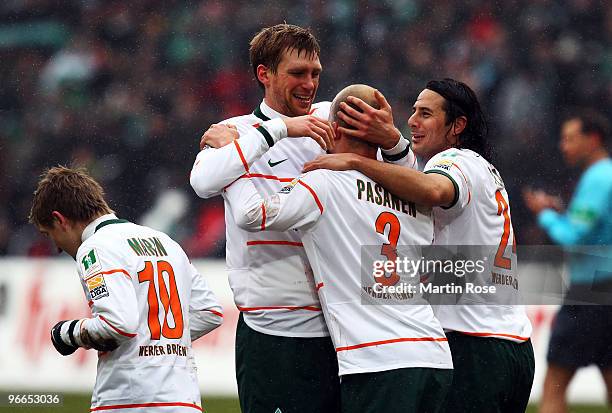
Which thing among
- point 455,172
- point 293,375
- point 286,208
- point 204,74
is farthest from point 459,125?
point 204,74

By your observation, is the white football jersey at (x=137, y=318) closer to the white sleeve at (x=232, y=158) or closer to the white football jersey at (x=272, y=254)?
the white football jersey at (x=272, y=254)

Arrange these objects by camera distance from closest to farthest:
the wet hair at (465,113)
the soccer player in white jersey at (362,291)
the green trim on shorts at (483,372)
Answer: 1. the soccer player in white jersey at (362,291)
2. the green trim on shorts at (483,372)
3. the wet hair at (465,113)

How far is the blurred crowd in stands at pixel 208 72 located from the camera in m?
11.1

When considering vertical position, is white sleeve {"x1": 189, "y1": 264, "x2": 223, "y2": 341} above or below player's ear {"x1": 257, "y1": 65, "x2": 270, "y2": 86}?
below

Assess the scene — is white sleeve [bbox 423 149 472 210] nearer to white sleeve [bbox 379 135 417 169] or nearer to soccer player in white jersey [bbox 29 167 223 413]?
white sleeve [bbox 379 135 417 169]

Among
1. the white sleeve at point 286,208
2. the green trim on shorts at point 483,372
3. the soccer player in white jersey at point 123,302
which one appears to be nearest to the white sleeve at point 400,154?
the white sleeve at point 286,208

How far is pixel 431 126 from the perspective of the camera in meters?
4.44

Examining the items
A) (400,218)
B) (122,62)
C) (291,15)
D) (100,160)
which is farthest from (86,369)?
(400,218)

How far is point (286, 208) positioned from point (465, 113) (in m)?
1.21

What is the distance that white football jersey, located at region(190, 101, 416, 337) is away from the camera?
152 inches

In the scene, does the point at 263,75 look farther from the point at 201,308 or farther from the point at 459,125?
the point at 201,308

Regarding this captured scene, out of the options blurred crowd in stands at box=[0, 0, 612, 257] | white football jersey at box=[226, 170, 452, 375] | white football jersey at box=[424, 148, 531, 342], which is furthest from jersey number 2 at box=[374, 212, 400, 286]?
blurred crowd in stands at box=[0, 0, 612, 257]

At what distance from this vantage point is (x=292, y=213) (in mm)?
3635

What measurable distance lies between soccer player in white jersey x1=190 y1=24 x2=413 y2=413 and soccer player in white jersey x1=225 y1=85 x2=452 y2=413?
0.80 ft
